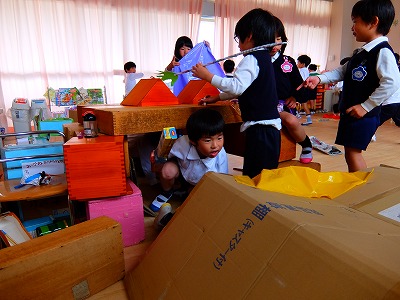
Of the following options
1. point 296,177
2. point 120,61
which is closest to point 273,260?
point 296,177

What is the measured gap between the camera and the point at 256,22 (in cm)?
128

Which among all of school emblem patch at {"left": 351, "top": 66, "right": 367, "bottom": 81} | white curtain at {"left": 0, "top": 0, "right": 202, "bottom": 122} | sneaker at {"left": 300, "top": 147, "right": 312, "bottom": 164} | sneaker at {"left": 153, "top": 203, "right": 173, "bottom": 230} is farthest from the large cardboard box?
white curtain at {"left": 0, "top": 0, "right": 202, "bottom": 122}

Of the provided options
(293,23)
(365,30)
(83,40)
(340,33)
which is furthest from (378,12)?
(340,33)

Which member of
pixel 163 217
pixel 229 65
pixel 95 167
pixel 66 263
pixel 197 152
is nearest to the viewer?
pixel 66 263

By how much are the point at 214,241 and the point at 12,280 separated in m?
0.58

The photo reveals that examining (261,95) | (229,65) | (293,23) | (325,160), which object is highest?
(293,23)

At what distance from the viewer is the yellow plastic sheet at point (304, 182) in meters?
0.79

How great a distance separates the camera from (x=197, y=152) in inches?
58.5

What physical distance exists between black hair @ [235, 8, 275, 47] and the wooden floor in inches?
37.3

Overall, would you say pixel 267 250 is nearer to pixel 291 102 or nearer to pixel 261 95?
pixel 261 95

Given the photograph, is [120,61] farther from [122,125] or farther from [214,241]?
[214,241]

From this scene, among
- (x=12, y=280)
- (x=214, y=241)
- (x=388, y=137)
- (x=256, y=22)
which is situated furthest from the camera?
(x=388, y=137)

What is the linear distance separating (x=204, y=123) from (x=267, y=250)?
2.75 ft

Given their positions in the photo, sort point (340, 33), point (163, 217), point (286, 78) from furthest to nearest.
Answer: point (340, 33), point (286, 78), point (163, 217)
